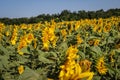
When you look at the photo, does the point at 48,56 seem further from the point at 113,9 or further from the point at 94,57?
the point at 113,9

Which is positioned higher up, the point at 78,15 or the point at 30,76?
the point at 30,76

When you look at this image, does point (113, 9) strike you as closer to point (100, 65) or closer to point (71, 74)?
point (100, 65)

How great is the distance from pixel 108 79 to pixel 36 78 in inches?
77.5

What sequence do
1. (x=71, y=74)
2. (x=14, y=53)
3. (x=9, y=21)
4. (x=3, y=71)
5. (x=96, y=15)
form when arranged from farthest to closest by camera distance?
(x=9, y=21) → (x=96, y=15) → (x=14, y=53) → (x=3, y=71) → (x=71, y=74)

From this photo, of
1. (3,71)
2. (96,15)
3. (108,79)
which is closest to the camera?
(3,71)

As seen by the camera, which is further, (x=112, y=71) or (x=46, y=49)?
(x=46, y=49)

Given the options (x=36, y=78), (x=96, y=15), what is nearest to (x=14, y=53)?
(x=36, y=78)

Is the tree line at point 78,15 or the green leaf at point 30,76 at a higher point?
the green leaf at point 30,76

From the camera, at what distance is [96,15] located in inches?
947

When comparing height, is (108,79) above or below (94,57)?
below

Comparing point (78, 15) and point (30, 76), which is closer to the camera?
point (30, 76)

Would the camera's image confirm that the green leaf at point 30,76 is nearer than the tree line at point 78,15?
Yes

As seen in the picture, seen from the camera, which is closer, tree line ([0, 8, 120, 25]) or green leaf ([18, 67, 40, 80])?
green leaf ([18, 67, 40, 80])

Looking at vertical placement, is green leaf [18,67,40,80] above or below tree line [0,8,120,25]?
above
